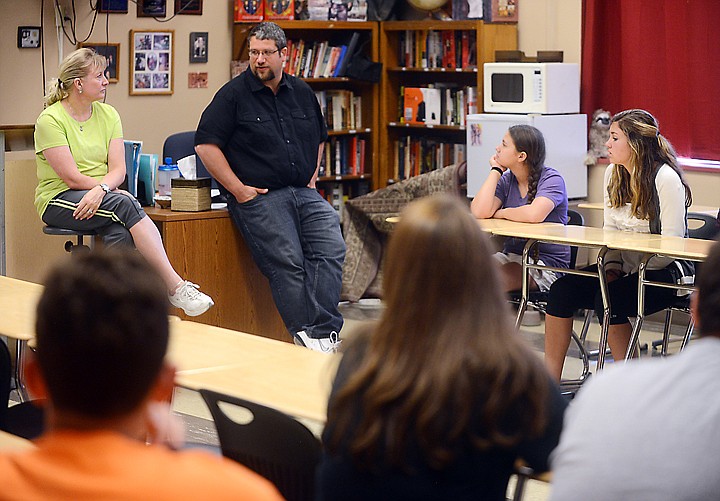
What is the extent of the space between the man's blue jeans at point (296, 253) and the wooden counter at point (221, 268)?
0.39 ft

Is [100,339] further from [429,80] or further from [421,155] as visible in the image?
[429,80]

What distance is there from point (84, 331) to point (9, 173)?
14.5ft

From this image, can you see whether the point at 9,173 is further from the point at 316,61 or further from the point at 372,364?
the point at 372,364

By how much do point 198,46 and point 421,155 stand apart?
1715mm

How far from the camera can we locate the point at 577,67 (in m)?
6.69

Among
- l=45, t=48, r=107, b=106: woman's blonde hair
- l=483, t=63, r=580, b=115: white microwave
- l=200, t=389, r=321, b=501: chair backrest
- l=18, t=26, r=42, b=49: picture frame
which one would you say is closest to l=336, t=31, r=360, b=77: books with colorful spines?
l=483, t=63, r=580, b=115: white microwave

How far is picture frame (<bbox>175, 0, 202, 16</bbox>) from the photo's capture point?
711cm

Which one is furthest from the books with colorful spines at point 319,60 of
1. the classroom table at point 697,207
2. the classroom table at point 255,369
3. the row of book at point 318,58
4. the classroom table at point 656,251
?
the classroom table at point 255,369

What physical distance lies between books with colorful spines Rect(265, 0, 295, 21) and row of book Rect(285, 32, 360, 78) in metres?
0.23

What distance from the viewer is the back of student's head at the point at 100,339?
1201 millimetres

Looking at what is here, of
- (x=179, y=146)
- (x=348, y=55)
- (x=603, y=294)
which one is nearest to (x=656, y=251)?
(x=603, y=294)

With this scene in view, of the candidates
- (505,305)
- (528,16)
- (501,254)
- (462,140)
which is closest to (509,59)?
(528,16)

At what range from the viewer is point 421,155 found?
7633 millimetres

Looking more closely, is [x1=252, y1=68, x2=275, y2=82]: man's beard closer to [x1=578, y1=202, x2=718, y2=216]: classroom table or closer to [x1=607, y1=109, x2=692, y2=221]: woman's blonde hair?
[x1=607, y1=109, x2=692, y2=221]: woman's blonde hair
